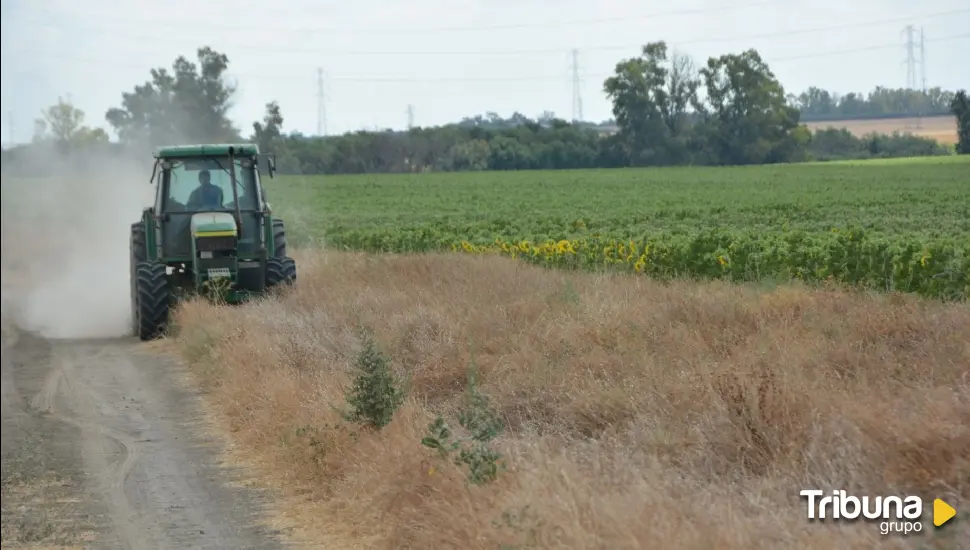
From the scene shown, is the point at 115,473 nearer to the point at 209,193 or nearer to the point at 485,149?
the point at 209,193

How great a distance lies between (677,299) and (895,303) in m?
2.47

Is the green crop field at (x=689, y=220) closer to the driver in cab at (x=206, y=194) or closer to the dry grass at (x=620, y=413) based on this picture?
the dry grass at (x=620, y=413)

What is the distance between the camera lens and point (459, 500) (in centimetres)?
679

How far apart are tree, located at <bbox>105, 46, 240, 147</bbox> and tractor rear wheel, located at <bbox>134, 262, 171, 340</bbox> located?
19220 millimetres

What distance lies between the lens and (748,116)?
9975 cm

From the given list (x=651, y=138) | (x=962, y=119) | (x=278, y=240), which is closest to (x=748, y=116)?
(x=651, y=138)

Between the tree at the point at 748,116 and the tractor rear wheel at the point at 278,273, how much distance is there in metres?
83.1

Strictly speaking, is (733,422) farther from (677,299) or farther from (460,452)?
(677,299)

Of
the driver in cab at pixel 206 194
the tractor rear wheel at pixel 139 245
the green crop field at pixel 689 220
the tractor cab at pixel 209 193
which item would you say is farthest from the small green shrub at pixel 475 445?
the tractor rear wheel at pixel 139 245

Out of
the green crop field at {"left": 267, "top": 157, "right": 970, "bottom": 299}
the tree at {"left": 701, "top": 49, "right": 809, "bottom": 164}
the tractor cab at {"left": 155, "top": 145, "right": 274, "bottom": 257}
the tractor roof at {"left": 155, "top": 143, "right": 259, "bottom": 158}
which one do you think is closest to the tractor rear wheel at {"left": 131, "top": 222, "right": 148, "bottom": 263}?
the tractor cab at {"left": 155, "top": 145, "right": 274, "bottom": 257}

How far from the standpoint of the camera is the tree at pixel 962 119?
59556mm

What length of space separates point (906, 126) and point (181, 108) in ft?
179

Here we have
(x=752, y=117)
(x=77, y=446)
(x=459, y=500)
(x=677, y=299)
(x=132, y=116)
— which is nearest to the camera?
(x=459, y=500)

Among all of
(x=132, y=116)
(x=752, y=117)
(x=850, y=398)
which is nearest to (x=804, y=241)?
(x=850, y=398)
